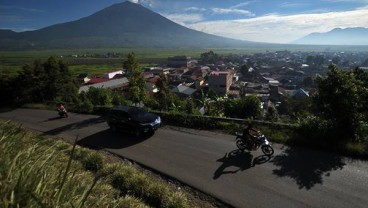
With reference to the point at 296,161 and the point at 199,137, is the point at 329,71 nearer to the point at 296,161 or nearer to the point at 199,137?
the point at 296,161

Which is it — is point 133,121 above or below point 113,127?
above

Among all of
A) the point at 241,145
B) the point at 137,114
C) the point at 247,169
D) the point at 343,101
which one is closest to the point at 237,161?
the point at 247,169

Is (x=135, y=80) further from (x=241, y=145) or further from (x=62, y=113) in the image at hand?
(x=241, y=145)

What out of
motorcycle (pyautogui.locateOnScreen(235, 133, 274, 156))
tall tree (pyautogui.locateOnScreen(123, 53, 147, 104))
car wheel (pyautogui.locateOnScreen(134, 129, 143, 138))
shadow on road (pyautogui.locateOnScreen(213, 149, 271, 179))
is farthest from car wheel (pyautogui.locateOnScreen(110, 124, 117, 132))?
motorcycle (pyautogui.locateOnScreen(235, 133, 274, 156))

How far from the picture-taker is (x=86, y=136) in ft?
52.4

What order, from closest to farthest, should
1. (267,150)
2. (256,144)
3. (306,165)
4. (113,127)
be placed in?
1. (306,165)
2. (267,150)
3. (256,144)
4. (113,127)

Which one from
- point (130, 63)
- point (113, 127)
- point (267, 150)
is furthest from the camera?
point (130, 63)

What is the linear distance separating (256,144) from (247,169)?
5.59 ft

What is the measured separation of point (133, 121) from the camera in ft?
50.0

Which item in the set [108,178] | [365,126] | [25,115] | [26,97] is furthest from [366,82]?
[26,97]

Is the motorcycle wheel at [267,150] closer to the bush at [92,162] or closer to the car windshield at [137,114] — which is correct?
the bush at [92,162]

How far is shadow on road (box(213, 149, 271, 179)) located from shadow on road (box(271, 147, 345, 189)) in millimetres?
582

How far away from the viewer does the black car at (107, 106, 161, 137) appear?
1495cm

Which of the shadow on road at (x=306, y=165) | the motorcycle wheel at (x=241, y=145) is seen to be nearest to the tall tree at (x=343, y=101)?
the shadow on road at (x=306, y=165)
